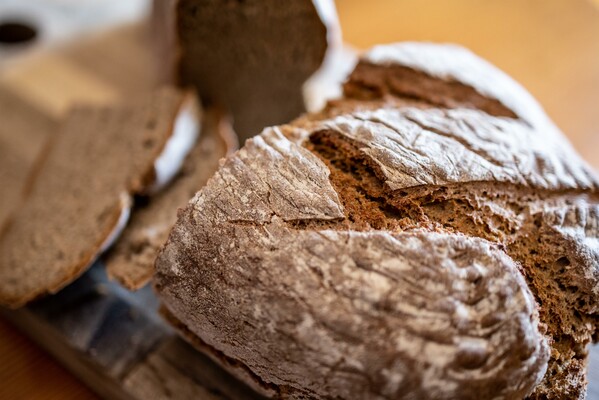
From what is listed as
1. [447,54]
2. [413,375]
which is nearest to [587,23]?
[447,54]

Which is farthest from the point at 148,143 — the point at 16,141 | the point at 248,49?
the point at 16,141

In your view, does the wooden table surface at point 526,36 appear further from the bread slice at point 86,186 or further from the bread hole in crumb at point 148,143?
the bread hole in crumb at point 148,143

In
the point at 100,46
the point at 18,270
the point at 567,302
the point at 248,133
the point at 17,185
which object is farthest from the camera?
the point at 100,46

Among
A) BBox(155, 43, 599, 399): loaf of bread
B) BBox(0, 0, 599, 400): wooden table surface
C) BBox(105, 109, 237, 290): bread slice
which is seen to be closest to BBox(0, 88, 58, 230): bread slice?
BBox(0, 0, 599, 400): wooden table surface

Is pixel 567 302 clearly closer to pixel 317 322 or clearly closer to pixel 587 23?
pixel 317 322

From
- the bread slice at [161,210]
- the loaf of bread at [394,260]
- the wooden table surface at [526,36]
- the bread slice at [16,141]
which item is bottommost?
the bread slice at [16,141]

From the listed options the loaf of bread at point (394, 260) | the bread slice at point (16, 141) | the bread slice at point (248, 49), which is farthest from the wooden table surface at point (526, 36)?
the loaf of bread at point (394, 260)
